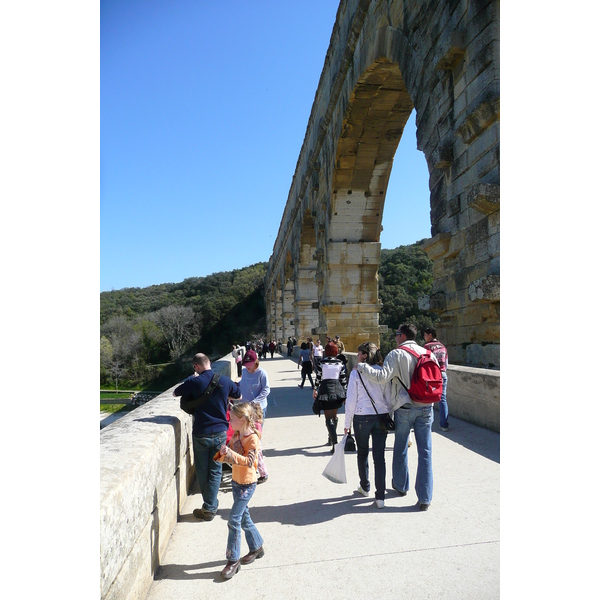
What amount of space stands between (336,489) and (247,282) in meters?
58.9

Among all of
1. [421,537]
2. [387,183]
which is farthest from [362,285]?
[421,537]

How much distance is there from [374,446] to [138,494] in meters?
2.01

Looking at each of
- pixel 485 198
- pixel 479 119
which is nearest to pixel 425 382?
pixel 485 198

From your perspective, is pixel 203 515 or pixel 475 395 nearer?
pixel 203 515

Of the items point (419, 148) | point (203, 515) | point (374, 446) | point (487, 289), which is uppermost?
point (419, 148)

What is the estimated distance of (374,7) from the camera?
937cm

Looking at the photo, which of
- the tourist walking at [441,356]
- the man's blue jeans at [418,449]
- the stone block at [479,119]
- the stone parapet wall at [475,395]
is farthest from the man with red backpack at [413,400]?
the stone block at [479,119]

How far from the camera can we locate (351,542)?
2926 mm

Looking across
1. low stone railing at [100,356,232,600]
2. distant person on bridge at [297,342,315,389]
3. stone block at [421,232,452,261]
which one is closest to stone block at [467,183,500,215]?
stone block at [421,232,452,261]

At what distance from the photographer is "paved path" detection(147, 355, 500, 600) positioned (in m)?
2.42

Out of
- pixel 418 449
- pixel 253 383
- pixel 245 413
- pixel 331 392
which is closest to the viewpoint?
pixel 245 413

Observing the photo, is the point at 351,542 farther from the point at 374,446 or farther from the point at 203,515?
the point at 203,515

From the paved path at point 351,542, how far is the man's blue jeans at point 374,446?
16 centimetres
